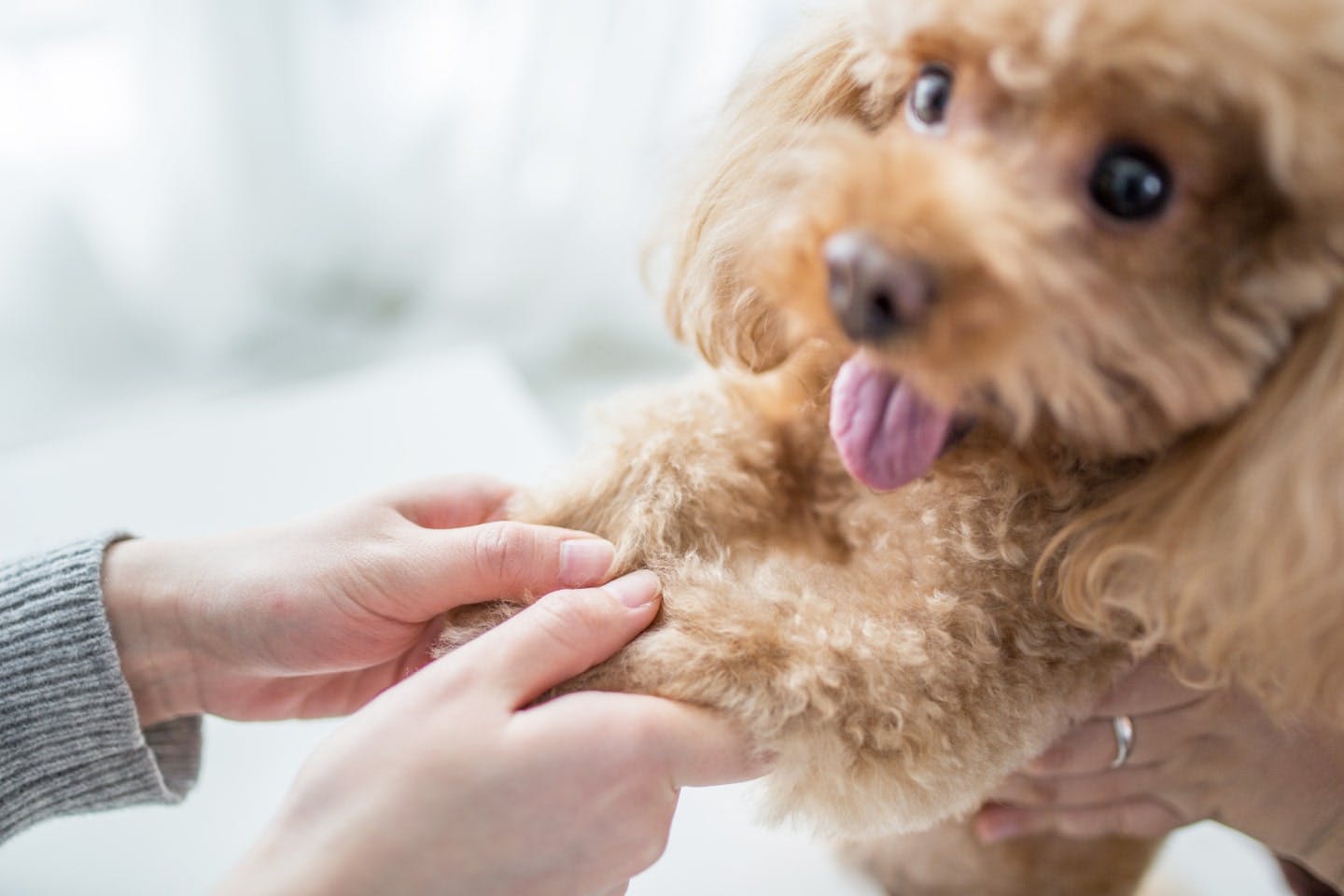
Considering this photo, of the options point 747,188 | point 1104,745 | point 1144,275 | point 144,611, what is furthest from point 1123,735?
point 144,611

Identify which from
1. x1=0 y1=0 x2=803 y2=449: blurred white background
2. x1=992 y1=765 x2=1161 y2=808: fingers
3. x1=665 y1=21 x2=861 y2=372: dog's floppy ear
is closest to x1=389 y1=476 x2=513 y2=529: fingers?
x1=665 y1=21 x2=861 y2=372: dog's floppy ear

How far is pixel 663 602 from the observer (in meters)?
0.72

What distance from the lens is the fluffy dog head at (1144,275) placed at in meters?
0.54

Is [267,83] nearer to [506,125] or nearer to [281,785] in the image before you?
[506,125]

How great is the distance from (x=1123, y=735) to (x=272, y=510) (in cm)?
95

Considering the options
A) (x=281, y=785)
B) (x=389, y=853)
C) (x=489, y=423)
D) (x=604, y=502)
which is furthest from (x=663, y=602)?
(x=489, y=423)

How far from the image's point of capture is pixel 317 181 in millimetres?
1736

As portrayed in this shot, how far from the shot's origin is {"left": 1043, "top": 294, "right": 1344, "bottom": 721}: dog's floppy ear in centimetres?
56

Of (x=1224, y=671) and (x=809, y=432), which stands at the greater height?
(x=809, y=432)

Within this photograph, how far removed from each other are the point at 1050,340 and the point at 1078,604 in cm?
18

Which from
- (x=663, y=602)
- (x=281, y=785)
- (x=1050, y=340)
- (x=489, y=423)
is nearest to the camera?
(x=1050, y=340)

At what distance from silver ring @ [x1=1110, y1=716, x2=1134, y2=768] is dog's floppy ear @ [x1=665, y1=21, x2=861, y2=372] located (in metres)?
0.37

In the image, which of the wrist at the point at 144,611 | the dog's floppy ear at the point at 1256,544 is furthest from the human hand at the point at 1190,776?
the wrist at the point at 144,611

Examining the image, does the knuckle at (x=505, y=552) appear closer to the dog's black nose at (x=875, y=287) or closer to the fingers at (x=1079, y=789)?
the dog's black nose at (x=875, y=287)
